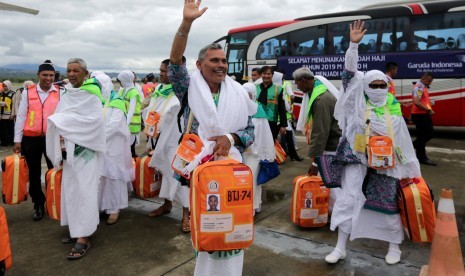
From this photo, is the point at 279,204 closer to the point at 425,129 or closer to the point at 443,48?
the point at 425,129

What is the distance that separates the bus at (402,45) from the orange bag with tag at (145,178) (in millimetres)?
6901

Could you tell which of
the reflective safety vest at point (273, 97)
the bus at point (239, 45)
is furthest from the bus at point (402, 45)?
the reflective safety vest at point (273, 97)

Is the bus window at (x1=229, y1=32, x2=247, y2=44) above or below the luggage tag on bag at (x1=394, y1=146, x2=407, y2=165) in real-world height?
above

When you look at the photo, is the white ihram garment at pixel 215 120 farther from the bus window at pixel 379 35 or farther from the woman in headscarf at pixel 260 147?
the bus window at pixel 379 35

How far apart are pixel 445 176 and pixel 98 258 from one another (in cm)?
560

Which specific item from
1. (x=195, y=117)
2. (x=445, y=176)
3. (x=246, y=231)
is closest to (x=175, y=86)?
(x=195, y=117)

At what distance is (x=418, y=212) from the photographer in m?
3.23

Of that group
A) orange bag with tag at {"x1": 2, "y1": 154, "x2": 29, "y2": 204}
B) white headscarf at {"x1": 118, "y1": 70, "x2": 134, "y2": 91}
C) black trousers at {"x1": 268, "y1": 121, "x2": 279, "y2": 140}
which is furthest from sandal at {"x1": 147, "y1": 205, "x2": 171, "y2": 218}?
black trousers at {"x1": 268, "y1": 121, "x2": 279, "y2": 140}

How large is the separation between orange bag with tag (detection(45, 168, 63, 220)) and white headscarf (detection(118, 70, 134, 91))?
192cm

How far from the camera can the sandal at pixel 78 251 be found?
11.7 ft

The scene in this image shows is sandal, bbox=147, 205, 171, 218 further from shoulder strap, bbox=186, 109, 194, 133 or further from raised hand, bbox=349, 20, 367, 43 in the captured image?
raised hand, bbox=349, 20, 367, 43

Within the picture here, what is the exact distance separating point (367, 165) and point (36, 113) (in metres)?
3.66

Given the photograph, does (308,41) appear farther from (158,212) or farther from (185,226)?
(185,226)

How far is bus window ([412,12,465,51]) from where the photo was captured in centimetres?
1044
